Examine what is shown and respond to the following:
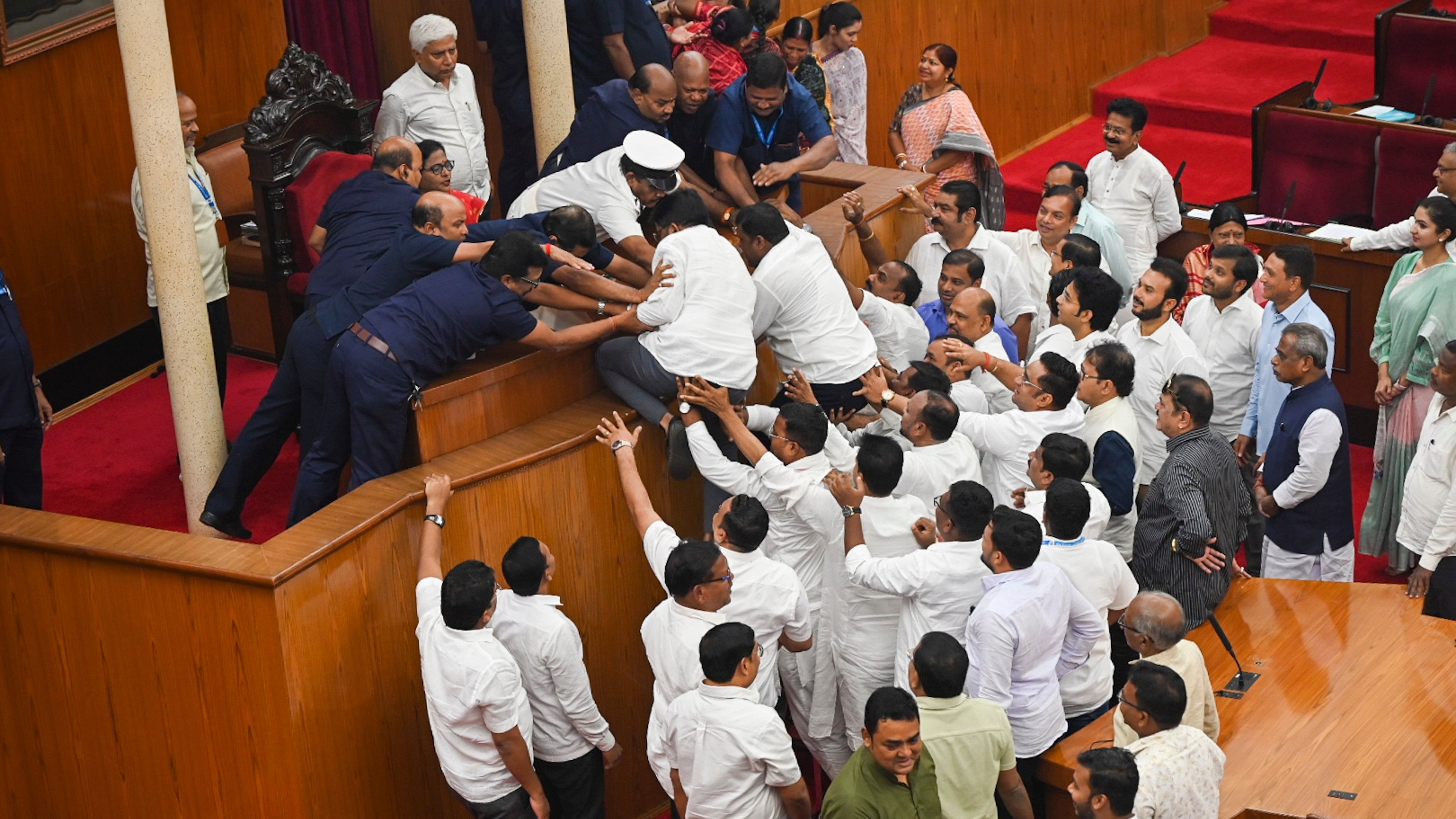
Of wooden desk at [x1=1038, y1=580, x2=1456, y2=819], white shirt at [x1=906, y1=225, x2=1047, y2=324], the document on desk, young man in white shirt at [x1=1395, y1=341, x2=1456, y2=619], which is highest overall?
white shirt at [x1=906, y1=225, x2=1047, y2=324]

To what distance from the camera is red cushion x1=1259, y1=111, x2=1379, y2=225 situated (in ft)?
27.2

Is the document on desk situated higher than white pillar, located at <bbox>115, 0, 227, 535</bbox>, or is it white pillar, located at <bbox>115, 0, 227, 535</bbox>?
white pillar, located at <bbox>115, 0, 227, 535</bbox>

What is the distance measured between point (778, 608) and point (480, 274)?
4.40 feet

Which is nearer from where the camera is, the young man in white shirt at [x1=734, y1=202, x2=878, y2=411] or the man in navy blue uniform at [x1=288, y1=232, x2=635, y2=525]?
the man in navy blue uniform at [x1=288, y1=232, x2=635, y2=525]

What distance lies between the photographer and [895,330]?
560 cm

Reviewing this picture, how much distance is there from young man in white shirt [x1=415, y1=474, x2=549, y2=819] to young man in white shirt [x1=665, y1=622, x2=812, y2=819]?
18.9 inches

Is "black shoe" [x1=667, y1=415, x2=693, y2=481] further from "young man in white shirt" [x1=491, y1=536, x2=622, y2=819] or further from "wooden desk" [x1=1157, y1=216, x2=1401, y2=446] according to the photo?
"wooden desk" [x1=1157, y1=216, x2=1401, y2=446]

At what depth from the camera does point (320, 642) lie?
421 centimetres

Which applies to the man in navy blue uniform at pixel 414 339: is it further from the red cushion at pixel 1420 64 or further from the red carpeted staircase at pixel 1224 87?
the red cushion at pixel 1420 64

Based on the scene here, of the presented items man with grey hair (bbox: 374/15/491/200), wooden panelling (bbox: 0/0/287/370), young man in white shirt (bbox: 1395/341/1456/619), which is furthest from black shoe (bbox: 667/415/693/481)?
wooden panelling (bbox: 0/0/287/370)

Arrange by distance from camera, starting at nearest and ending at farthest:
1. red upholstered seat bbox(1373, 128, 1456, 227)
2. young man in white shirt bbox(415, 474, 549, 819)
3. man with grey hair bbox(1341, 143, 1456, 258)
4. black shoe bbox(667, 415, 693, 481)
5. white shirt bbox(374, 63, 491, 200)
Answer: young man in white shirt bbox(415, 474, 549, 819), black shoe bbox(667, 415, 693, 481), white shirt bbox(374, 63, 491, 200), man with grey hair bbox(1341, 143, 1456, 258), red upholstered seat bbox(1373, 128, 1456, 227)

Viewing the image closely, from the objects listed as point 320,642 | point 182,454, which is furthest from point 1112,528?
point 182,454

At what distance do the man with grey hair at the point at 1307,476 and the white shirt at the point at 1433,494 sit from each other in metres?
0.20

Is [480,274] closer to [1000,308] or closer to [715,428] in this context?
[715,428]
